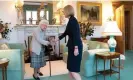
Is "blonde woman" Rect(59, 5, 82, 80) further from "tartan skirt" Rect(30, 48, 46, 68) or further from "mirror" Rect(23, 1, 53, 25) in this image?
"mirror" Rect(23, 1, 53, 25)

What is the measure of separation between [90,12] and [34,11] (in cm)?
238

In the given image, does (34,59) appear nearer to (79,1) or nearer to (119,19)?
(79,1)

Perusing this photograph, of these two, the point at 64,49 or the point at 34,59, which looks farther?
the point at 64,49

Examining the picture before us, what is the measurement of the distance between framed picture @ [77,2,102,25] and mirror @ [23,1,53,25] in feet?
4.49

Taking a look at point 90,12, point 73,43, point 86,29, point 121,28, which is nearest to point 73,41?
point 73,43

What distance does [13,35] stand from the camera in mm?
6285

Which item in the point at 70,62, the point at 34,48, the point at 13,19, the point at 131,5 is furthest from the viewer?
the point at 131,5

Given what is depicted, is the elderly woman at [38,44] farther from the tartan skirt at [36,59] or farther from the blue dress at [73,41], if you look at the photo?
the blue dress at [73,41]

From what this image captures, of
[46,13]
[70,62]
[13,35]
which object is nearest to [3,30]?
[13,35]

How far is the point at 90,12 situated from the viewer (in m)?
7.23

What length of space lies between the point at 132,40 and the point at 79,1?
12.6 ft

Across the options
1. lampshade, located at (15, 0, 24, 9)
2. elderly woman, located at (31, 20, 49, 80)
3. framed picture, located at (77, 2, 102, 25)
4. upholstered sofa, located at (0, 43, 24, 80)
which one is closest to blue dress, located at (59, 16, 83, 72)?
elderly woman, located at (31, 20, 49, 80)

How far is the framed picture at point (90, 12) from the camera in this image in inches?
276

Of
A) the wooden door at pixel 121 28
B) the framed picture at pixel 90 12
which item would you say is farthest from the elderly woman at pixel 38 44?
the wooden door at pixel 121 28
